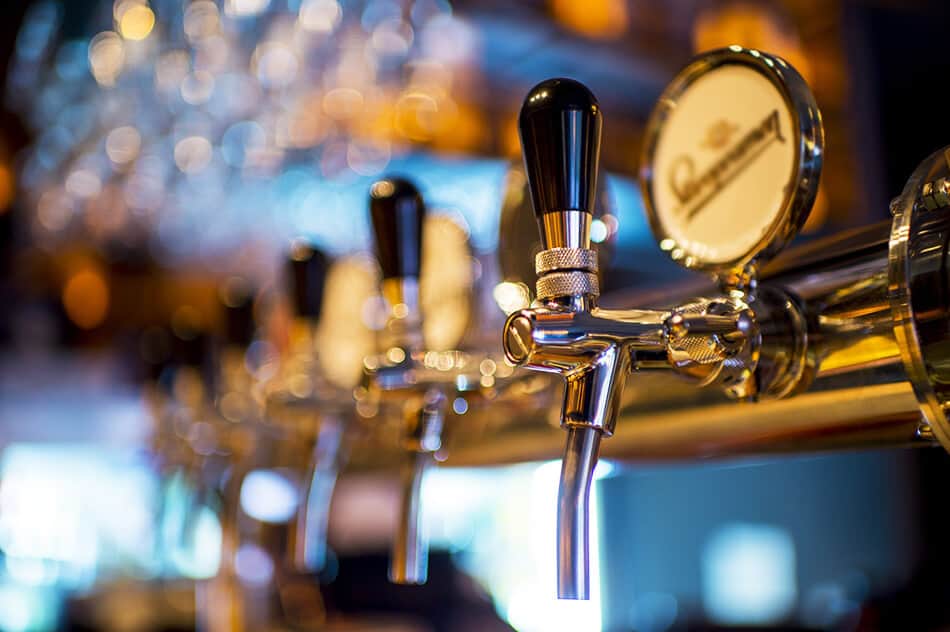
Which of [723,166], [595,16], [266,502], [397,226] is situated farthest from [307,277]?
[595,16]

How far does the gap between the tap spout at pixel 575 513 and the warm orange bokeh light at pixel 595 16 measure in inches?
89.9

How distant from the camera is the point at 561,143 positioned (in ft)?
1.97

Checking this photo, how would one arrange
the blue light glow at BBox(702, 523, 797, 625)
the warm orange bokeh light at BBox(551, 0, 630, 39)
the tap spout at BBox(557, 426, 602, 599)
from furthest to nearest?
the blue light glow at BBox(702, 523, 797, 625), the warm orange bokeh light at BBox(551, 0, 630, 39), the tap spout at BBox(557, 426, 602, 599)

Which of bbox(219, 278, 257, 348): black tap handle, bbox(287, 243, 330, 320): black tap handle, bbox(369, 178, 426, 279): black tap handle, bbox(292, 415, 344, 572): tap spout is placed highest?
bbox(219, 278, 257, 348): black tap handle

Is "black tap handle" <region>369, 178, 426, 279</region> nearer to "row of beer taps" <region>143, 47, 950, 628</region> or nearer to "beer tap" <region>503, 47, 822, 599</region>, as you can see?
"row of beer taps" <region>143, 47, 950, 628</region>

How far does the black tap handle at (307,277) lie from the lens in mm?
1161

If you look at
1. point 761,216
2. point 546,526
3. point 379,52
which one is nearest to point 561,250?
point 761,216

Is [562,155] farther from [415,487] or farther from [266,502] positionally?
[266,502]

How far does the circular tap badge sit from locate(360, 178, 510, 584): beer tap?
189 mm

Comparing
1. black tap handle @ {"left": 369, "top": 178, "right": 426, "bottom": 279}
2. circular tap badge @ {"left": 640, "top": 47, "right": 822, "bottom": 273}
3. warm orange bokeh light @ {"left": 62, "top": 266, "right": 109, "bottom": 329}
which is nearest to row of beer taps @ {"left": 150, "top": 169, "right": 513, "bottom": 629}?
black tap handle @ {"left": 369, "top": 178, "right": 426, "bottom": 279}

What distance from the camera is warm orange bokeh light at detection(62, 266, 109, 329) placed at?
3.66 meters

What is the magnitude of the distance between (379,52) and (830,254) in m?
1.57

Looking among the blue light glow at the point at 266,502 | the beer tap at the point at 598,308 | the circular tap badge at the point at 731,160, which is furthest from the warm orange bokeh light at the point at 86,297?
the beer tap at the point at 598,308

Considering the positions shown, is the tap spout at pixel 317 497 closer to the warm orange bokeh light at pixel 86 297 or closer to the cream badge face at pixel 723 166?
the cream badge face at pixel 723 166
